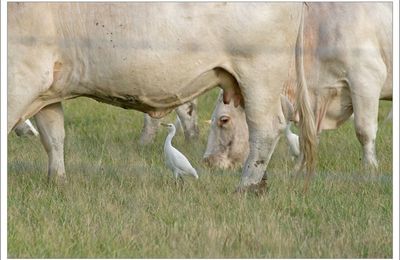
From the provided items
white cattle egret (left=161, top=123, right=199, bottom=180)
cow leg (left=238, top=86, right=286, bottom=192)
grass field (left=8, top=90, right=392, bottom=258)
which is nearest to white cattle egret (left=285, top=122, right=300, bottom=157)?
grass field (left=8, top=90, right=392, bottom=258)

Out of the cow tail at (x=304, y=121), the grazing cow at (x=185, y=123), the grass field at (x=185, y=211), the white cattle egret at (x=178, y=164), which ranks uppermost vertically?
the grazing cow at (x=185, y=123)

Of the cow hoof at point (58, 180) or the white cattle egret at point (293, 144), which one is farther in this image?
the white cattle egret at point (293, 144)

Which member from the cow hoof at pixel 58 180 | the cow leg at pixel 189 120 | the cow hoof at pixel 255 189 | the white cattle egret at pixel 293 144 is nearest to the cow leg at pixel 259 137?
the cow hoof at pixel 255 189

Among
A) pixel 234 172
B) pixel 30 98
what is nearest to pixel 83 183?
pixel 30 98

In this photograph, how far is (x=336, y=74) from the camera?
1189 centimetres

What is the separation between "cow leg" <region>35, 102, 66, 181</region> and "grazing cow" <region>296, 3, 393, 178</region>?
272 centimetres

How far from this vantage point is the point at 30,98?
30.2 ft

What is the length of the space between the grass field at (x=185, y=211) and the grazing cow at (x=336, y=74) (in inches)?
15.4

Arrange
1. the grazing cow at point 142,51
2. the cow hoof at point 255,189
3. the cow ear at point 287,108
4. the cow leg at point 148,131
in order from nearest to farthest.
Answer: the grazing cow at point 142,51 < the cow hoof at point 255,189 < the cow ear at point 287,108 < the cow leg at point 148,131

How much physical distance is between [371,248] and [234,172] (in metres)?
3.57

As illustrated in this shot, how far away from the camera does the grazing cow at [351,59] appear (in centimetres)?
1174

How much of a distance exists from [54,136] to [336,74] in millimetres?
3129

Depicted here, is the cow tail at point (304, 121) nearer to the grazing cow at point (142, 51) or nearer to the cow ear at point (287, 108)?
the grazing cow at point (142, 51)

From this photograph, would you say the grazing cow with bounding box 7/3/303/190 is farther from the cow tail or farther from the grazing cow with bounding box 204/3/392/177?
the grazing cow with bounding box 204/3/392/177
